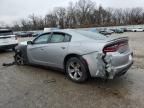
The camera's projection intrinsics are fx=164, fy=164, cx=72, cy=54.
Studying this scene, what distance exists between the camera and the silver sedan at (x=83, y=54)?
3.92 meters

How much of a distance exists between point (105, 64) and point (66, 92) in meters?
1.16

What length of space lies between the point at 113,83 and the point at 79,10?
288 feet

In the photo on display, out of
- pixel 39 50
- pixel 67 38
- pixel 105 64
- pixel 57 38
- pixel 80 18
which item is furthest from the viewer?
pixel 80 18

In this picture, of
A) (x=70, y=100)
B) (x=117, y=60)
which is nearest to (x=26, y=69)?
(x=70, y=100)

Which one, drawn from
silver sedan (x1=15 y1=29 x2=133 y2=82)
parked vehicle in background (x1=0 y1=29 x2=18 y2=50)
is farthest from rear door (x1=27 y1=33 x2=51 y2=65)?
parked vehicle in background (x1=0 y1=29 x2=18 y2=50)

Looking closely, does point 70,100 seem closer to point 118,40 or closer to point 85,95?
point 85,95

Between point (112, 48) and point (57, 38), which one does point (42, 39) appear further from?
point (112, 48)

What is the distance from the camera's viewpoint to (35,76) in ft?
17.2

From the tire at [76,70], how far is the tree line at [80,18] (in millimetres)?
76323

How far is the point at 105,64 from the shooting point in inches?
153

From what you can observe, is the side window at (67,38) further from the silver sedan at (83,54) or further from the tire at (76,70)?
the tire at (76,70)

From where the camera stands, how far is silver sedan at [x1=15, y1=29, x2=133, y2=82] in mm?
3924

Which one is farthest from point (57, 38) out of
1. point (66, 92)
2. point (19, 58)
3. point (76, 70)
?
point (19, 58)

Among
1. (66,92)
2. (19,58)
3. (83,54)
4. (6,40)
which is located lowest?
(66,92)
